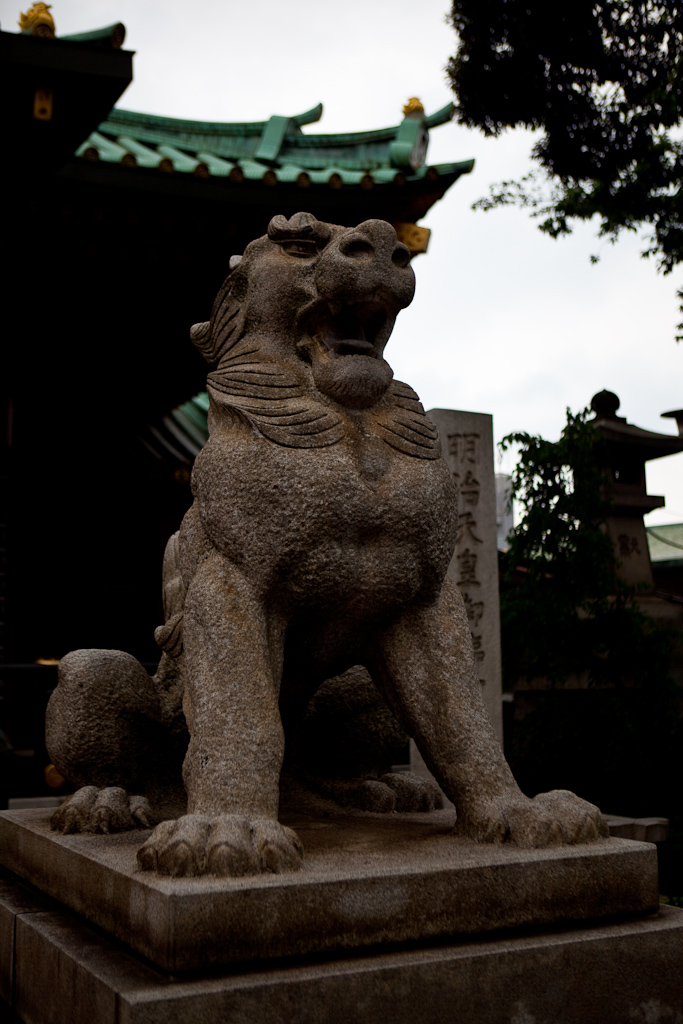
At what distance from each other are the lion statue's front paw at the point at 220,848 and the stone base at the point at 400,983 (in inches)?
6.9

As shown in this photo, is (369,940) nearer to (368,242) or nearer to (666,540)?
(368,242)

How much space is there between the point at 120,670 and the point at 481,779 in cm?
108

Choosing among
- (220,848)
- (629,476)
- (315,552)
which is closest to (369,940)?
(220,848)

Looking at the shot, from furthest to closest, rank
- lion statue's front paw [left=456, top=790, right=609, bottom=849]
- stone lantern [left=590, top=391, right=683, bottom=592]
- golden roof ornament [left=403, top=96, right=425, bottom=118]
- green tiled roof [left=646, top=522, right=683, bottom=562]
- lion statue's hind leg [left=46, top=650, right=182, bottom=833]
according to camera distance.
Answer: green tiled roof [left=646, top=522, right=683, bottom=562]
stone lantern [left=590, top=391, right=683, bottom=592]
golden roof ornament [left=403, top=96, right=425, bottom=118]
lion statue's hind leg [left=46, top=650, right=182, bottom=833]
lion statue's front paw [left=456, top=790, right=609, bottom=849]

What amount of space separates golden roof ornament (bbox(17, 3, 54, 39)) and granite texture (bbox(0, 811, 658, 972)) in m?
4.29

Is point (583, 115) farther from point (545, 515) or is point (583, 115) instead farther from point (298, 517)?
point (298, 517)

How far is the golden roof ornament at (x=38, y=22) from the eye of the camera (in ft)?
15.7

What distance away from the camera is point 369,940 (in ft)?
5.66

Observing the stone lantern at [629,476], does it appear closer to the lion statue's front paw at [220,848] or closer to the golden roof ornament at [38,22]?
the golden roof ornament at [38,22]

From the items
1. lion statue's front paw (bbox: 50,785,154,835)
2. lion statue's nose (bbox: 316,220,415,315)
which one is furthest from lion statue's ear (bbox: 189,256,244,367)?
lion statue's front paw (bbox: 50,785,154,835)

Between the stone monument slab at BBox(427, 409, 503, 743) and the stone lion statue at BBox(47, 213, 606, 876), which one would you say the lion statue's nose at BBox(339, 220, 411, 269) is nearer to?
the stone lion statue at BBox(47, 213, 606, 876)

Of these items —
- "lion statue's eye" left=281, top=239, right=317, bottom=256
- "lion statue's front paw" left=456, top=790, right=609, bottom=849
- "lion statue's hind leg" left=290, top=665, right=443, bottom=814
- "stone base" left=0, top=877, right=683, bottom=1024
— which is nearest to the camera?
"stone base" left=0, top=877, right=683, bottom=1024

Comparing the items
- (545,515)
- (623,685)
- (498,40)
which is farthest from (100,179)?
(623,685)

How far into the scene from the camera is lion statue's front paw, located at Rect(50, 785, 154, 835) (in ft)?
7.66
